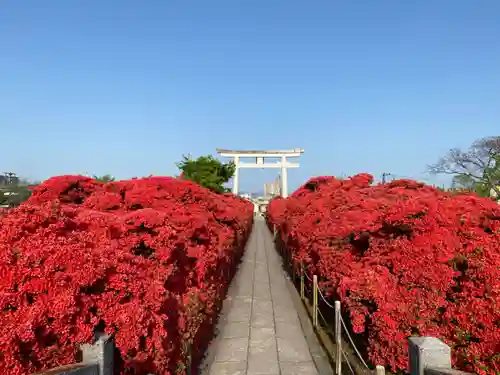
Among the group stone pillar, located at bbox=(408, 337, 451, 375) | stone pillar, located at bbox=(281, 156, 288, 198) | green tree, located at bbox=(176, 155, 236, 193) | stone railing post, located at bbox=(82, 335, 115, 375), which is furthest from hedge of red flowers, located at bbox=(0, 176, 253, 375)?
stone pillar, located at bbox=(281, 156, 288, 198)

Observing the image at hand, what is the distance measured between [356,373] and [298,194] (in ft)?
27.0

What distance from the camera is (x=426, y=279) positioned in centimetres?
369

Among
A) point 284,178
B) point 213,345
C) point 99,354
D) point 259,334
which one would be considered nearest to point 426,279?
point 99,354

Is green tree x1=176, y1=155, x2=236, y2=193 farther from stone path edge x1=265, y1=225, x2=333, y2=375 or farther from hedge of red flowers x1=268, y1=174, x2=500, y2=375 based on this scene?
hedge of red flowers x1=268, y1=174, x2=500, y2=375

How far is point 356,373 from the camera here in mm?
4359

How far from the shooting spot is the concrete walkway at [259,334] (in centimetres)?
489

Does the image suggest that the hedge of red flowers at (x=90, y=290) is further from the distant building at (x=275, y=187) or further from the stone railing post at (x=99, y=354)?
the distant building at (x=275, y=187)

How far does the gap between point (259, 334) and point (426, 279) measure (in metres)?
3.29

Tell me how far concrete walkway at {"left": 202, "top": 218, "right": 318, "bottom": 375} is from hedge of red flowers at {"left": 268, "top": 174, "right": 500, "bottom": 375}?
1133 millimetres

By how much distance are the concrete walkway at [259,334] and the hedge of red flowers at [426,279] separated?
113 centimetres

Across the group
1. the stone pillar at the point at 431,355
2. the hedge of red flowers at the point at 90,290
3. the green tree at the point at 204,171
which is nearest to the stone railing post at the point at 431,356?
the stone pillar at the point at 431,355

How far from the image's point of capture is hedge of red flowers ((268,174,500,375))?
3225mm

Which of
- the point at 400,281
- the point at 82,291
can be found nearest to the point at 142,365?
the point at 82,291

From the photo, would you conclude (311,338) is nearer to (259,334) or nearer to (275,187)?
(259,334)
